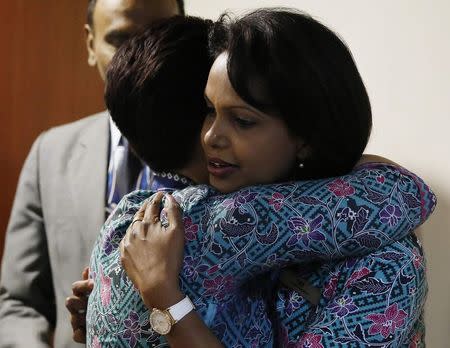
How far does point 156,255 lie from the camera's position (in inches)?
37.9

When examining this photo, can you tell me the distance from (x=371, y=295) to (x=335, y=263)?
0.28ft

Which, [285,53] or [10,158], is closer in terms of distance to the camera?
[285,53]

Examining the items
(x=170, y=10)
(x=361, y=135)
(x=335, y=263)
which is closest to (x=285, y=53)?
(x=361, y=135)

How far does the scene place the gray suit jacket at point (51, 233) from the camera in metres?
1.72

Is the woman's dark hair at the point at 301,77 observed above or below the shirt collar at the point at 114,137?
above

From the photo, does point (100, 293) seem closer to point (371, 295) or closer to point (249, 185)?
point (249, 185)

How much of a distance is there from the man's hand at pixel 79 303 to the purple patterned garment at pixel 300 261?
0.24 metres

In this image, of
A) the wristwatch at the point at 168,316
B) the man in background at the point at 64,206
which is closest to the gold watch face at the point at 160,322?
the wristwatch at the point at 168,316

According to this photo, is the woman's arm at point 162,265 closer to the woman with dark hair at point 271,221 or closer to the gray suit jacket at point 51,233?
the woman with dark hair at point 271,221

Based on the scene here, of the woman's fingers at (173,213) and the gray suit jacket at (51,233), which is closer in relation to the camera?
the woman's fingers at (173,213)

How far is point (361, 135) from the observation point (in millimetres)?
1049

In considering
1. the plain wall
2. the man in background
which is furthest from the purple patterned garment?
the plain wall

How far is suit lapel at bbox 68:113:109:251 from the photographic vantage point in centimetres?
171

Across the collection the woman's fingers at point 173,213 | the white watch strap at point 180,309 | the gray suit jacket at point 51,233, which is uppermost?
the woman's fingers at point 173,213
